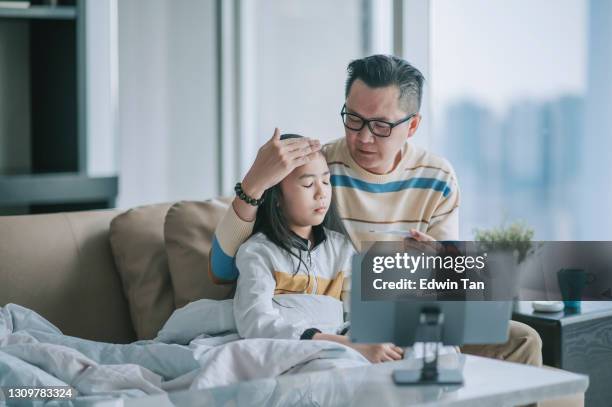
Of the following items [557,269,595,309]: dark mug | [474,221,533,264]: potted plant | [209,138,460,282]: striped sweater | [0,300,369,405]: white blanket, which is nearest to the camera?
[0,300,369,405]: white blanket

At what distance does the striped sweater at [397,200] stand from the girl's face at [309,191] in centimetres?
13

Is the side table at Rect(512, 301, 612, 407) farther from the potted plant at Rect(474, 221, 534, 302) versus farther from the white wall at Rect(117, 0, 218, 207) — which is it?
the white wall at Rect(117, 0, 218, 207)

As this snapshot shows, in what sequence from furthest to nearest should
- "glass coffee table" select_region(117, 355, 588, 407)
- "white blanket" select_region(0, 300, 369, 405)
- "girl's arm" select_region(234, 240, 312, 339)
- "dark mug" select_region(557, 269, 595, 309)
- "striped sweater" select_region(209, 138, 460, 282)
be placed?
"dark mug" select_region(557, 269, 595, 309) < "striped sweater" select_region(209, 138, 460, 282) < "girl's arm" select_region(234, 240, 312, 339) < "white blanket" select_region(0, 300, 369, 405) < "glass coffee table" select_region(117, 355, 588, 407)

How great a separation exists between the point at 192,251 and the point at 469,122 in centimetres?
118

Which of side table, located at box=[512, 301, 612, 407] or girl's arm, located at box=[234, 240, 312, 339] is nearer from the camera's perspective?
girl's arm, located at box=[234, 240, 312, 339]

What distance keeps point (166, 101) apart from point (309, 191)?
2.33 metres

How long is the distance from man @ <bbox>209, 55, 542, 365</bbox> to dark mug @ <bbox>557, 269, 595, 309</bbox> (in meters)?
0.26

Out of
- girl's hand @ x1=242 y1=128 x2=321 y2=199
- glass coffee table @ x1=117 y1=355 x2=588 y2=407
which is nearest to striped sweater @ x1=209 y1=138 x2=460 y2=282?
girl's hand @ x1=242 y1=128 x2=321 y2=199

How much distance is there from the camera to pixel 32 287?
2.03 metres

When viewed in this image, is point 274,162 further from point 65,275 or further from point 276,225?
point 65,275

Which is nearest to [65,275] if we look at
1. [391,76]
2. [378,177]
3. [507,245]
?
[378,177]

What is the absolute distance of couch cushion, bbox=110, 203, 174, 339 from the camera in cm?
207

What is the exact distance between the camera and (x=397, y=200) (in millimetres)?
1991

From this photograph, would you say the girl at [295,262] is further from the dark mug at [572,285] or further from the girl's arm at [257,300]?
the dark mug at [572,285]
